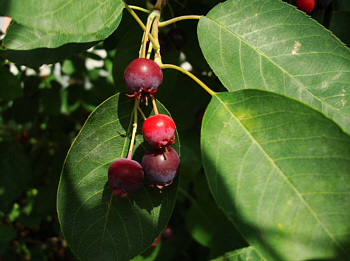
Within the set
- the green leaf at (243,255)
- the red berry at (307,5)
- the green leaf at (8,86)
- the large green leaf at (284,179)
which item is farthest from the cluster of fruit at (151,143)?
the green leaf at (8,86)

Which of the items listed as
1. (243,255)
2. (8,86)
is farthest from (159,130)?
(8,86)

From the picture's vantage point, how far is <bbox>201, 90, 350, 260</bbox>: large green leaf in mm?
639

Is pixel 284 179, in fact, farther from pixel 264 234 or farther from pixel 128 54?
pixel 128 54

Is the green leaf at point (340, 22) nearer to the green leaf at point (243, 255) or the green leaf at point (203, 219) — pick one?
the green leaf at point (243, 255)

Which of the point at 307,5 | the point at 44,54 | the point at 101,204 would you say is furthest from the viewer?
the point at 307,5

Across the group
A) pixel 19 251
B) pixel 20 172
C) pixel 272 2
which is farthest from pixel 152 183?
pixel 19 251

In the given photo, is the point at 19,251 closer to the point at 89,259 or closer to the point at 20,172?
the point at 20,172

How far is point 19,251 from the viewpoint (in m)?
2.86

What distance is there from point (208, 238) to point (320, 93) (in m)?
1.11

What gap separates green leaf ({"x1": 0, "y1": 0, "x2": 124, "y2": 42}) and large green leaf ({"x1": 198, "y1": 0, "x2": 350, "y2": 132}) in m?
0.29

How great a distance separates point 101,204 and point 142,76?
0.40 meters

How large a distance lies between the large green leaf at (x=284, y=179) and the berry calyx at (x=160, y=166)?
0.33 feet

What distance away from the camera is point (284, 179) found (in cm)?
68

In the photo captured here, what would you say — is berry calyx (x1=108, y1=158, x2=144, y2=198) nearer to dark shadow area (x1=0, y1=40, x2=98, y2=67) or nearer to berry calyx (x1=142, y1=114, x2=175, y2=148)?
berry calyx (x1=142, y1=114, x2=175, y2=148)
